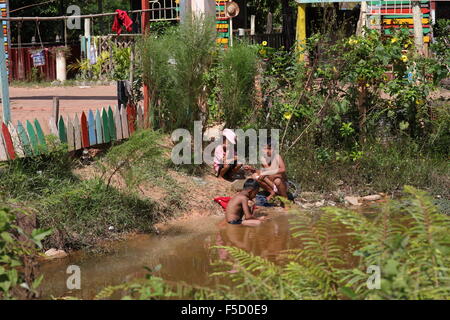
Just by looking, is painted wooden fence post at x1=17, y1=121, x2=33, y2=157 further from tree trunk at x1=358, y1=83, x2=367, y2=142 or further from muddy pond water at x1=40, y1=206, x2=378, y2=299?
tree trunk at x1=358, y1=83, x2=367, y2=142

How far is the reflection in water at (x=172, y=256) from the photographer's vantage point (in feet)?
22.6

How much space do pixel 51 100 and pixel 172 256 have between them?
945 centimetres

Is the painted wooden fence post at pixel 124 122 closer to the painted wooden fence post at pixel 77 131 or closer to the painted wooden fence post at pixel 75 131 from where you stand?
the painted wooden fence post at pixel 75 131

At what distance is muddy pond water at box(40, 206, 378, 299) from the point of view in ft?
22.6

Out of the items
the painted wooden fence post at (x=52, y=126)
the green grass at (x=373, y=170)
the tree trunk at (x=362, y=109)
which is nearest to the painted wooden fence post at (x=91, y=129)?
the painted wooden fence post at (x=52, y=126)

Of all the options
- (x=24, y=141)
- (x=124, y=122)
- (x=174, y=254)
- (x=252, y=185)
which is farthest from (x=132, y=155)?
(x=124, y=122)

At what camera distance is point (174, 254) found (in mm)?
7750

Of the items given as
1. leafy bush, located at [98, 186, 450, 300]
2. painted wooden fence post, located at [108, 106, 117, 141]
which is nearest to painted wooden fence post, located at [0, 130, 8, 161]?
painted wooden fence post, located at [108, 106, 117, 141]

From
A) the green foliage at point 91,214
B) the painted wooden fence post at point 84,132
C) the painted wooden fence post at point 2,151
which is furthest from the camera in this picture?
the painted wooden fence post at point 84,132

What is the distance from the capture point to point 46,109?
551 inches

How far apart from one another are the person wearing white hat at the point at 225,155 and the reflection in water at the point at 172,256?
4.13 feet

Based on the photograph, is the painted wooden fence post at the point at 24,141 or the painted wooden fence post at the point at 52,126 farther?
the painted wooden fence post at the point at 52,126

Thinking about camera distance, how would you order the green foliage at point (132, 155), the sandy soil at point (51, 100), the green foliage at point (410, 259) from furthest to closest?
the sandy soil at point (51, 100) → the green foliage at point (132, 155) → the green foliage at point (410, 259)
